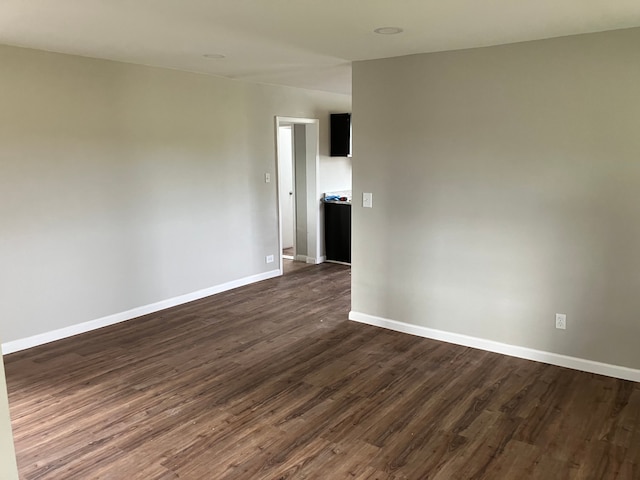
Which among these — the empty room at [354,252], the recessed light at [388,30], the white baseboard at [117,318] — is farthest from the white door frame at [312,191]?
the recessed light at [388,30]

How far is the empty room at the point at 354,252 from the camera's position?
109 inches

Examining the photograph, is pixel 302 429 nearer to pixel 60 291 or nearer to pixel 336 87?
pixel 60 291

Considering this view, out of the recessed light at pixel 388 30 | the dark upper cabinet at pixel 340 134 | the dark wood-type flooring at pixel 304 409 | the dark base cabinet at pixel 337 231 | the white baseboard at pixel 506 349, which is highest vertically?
the recessed light at pixel 388 30

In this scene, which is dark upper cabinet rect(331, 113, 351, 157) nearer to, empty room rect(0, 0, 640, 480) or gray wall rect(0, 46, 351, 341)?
gray wall rect(0, 46, 351, 341)

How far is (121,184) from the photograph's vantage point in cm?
459

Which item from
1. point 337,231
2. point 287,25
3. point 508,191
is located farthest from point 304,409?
point 337,231

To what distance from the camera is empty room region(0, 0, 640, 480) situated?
2.76m

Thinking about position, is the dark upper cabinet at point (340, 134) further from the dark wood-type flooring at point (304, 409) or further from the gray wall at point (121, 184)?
the dark wood-type flooring at point (304, 409)

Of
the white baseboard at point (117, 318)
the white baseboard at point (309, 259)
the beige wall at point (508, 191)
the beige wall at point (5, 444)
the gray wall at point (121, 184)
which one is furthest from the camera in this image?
the white baseboard at point (309, 259)

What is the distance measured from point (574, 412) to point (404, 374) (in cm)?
111

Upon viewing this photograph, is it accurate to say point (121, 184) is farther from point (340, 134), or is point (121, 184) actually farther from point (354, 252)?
point (340, 134)

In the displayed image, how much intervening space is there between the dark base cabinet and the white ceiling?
2.94 metres

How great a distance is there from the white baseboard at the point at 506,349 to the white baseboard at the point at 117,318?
5.70 feet

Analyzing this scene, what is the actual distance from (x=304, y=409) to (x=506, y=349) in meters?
1.79
